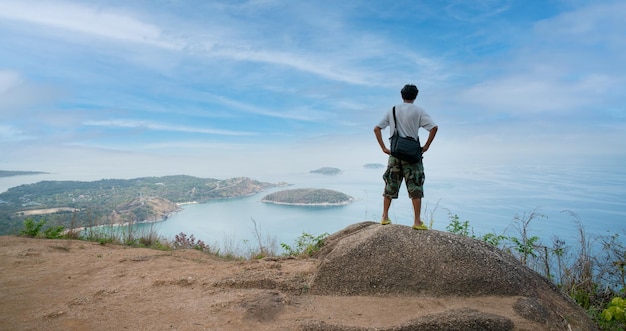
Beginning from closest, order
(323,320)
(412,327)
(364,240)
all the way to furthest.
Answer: (412,327), (323,320), (364,240)

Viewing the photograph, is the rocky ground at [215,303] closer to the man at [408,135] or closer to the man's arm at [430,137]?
the man at [408,135]

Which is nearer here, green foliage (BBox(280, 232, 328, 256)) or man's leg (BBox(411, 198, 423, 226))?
man's leg (BBox(411, 198, 423, 226))

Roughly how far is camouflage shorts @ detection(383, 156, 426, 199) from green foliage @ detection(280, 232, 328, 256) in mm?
1989

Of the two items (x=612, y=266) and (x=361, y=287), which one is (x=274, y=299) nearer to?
(x=361, y=287)

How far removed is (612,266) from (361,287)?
457 centimetres

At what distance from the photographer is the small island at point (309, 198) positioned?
22.3m

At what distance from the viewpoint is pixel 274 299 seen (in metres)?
4.12

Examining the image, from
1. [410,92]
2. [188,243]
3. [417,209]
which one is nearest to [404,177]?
[417,209]

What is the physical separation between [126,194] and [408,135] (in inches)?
974

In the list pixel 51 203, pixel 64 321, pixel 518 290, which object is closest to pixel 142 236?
pixel 64 321

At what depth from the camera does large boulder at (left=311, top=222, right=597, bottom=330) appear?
4297 millimetres

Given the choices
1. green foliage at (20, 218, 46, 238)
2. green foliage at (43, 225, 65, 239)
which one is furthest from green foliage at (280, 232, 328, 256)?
green foliage at (20, 218, 46, 238)

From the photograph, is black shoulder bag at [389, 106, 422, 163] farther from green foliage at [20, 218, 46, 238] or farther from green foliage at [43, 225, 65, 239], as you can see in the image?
green foliage at [20, 218, 46, 238]

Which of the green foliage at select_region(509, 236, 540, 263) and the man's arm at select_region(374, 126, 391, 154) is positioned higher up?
the man's arm at select_region(374, 126, 391, 154)
